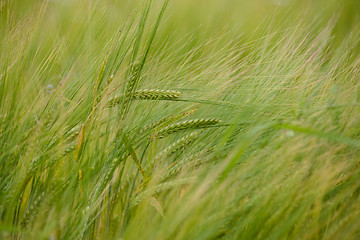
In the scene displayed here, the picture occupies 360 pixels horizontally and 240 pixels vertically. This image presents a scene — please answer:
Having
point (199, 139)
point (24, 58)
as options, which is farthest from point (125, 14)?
point (199, 139)

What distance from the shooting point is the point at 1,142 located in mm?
648

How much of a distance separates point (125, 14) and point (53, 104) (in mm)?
338

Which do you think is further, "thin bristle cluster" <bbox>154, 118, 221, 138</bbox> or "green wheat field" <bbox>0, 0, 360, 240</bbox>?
"thin bristle cluster" <bbox>154, 118, 221, 138</bbox>

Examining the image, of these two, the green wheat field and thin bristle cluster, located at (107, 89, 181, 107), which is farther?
thin bristle cluster, located at (107, 89, 181, 107)

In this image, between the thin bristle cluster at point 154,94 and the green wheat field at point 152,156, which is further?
the thin bristle cluster at point 154,94

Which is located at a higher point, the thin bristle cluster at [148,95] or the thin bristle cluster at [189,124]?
the thin bristle cluster at [148,95]

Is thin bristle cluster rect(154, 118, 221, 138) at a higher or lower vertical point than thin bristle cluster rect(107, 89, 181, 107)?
lower

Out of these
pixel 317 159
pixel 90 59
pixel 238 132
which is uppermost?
pixel 90 59

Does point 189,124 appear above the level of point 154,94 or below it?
below

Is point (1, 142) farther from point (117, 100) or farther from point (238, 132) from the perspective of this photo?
point (238, 132)

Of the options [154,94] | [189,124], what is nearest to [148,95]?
[154,94]

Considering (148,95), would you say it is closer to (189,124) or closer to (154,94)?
(154,94)

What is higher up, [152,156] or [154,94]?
[154,94]

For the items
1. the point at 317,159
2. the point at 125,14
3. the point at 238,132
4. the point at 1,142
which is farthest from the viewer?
the point at 125,14
